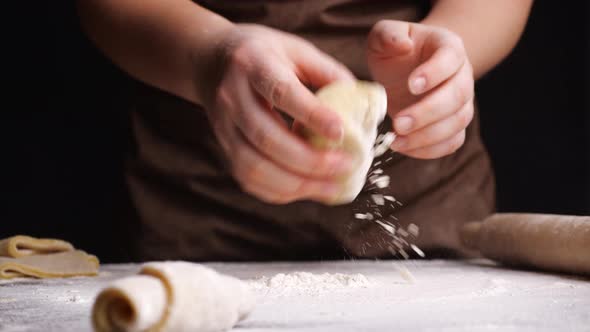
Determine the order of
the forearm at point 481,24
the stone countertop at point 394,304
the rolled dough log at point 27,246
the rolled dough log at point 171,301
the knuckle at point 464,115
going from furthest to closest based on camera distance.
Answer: the forearm at point 481,24, the rolled dough log at point 27,246, the knuckle at point 464,115, the stone countertop at point 394,304, the rolled dough log at point 171,301

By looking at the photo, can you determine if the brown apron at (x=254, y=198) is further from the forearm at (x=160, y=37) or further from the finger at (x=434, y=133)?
the finger at (x=434, y=133)

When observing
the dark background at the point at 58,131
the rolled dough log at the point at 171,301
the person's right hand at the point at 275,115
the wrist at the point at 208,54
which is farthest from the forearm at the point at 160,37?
the dark background at the point at 58,131

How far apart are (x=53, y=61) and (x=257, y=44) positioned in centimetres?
162

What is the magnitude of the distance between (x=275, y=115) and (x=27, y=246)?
74cm

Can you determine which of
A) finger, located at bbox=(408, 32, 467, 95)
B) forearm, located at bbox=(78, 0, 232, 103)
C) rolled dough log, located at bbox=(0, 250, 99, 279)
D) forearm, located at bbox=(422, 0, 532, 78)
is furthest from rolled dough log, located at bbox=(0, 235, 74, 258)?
forearm, located at bbox=(422, 0, 532, 78)

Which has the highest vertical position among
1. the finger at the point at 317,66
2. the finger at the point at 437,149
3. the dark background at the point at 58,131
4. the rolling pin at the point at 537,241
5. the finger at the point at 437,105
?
the finger at the point at 317,66

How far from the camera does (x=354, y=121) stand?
1194 mm

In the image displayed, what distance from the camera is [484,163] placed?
1.94m

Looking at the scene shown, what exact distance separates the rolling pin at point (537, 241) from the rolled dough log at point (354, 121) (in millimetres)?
448

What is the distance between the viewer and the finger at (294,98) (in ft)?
3.27

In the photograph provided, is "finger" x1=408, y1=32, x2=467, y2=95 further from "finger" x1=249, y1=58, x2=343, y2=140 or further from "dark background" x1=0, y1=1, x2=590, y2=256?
"dark background" x1=0, y1=1, x2=590, y2=256

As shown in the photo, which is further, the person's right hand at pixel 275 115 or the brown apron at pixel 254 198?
the brown apron at pixel 254 198

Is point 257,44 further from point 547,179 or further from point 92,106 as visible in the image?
point 547,179

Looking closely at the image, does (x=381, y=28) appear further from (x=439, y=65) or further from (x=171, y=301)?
(x=171, y=301)
